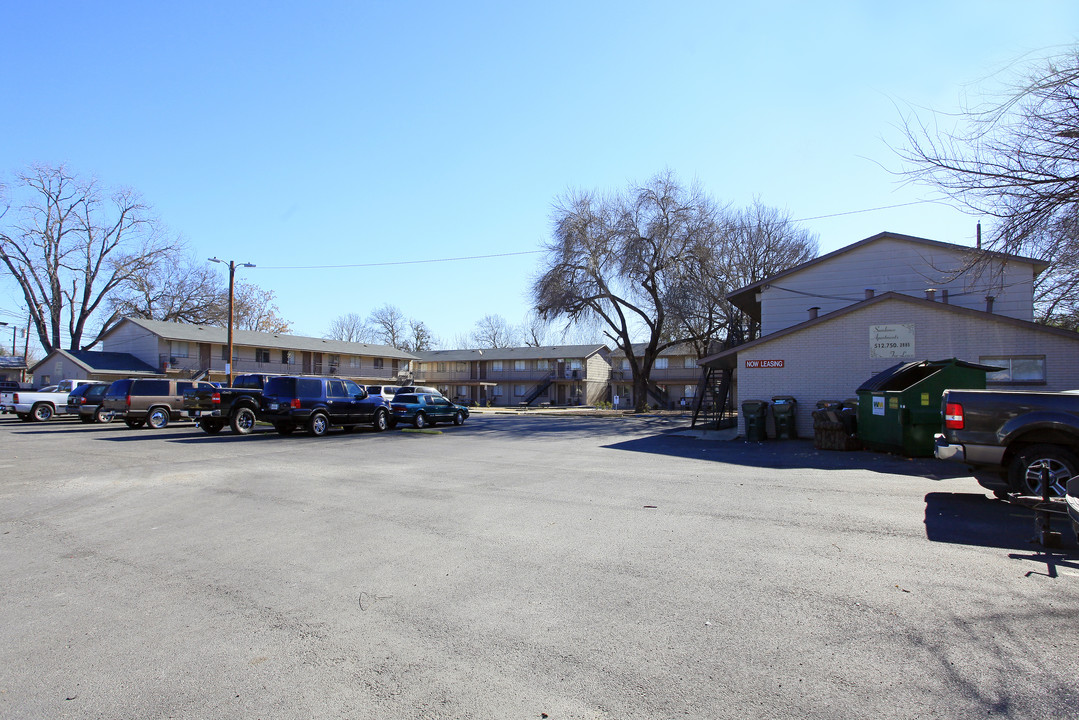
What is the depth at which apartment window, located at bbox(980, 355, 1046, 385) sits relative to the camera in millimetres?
16500

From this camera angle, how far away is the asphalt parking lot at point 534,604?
3316 mm

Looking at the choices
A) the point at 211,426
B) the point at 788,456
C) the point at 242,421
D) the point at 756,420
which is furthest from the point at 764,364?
the point at 211,426

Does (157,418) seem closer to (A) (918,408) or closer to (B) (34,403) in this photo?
(B) (34,403)

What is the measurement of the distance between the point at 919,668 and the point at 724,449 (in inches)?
511

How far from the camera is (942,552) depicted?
5.87 m

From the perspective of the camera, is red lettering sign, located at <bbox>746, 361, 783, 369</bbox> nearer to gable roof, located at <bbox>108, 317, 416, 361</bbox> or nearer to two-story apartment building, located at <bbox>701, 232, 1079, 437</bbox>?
two-story apartment building, located at <bbox>701, 232, 1079, 437</bbox>

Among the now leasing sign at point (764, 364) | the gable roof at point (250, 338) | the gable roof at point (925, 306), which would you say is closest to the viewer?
the gable roof at point (925, 306)

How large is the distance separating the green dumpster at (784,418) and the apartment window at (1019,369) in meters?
5.00

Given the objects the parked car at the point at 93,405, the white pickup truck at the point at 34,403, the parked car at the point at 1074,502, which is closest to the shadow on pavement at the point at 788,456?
the parked car at the point at 1074,502

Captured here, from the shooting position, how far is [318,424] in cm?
2006

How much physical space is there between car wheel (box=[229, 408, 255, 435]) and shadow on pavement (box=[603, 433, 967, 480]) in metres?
12.0

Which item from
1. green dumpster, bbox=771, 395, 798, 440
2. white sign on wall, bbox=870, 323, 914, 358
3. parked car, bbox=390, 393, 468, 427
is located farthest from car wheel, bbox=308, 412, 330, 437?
white sign on wall, bbox=870, 323, 914, 358

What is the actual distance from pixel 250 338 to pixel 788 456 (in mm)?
46014

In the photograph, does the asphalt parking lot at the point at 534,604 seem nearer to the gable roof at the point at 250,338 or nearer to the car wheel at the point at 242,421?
the car wheel at the point at 242,421
